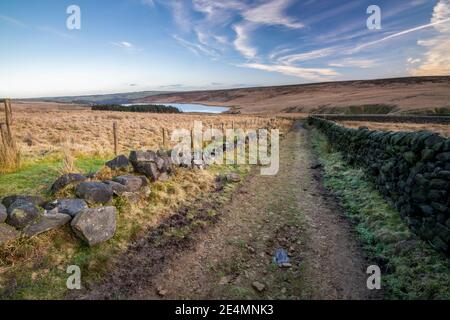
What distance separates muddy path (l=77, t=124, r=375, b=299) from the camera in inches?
176

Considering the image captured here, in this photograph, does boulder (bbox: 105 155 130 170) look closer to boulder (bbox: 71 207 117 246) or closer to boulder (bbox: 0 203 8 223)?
boulder (bbox: 71 207 117 246)

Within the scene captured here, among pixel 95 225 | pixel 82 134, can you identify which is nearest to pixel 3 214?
pixel 95 225

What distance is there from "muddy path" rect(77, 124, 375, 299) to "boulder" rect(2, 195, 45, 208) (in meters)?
2.32

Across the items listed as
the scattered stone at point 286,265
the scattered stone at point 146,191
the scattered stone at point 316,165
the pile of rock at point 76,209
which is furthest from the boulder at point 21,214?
the scattered stone at point 316,165

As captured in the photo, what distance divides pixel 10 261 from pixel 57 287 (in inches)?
39.2

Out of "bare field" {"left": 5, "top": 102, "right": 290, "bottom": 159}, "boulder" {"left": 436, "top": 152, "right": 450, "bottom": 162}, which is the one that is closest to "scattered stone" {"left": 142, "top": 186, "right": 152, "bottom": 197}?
"bare field" {"left": 5, "top": 102, "right": 290, "bottom": 159}

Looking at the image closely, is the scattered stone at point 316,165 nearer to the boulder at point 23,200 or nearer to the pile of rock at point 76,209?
the pile of rock at point 76,209

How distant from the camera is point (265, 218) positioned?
742cm

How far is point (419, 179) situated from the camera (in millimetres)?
5750

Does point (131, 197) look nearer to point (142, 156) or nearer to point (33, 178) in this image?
point (142, 156)

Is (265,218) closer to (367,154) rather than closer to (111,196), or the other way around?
(111,196)
